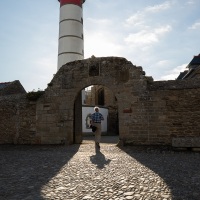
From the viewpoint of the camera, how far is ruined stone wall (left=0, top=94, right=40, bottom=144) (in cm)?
1121

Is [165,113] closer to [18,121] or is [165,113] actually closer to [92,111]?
[18,121]

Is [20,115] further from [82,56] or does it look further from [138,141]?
[82,56]

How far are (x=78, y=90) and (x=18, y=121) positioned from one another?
11.1 ft

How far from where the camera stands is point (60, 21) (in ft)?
84.3

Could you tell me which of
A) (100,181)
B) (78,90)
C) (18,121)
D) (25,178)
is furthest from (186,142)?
(18,121)

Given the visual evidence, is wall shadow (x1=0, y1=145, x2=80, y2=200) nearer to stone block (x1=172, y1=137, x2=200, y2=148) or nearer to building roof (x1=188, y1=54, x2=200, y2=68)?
stone block (x1=172, y1=137, x2=200, y2=148)

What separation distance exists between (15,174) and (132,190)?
2.45 m

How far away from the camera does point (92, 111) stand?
22.4m

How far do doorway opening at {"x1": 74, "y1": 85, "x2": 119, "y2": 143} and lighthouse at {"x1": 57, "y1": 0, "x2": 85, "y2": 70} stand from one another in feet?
17.1

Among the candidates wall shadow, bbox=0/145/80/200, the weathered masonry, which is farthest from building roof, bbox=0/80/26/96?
wall shadow, bbox=0/145/80/200

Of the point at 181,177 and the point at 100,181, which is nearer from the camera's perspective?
the point at 100,181

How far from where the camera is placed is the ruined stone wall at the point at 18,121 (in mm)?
11211

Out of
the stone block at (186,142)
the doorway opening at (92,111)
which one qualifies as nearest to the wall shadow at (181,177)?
the stone block at (186,142)

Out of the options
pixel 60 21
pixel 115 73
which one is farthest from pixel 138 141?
pixel 60 21
